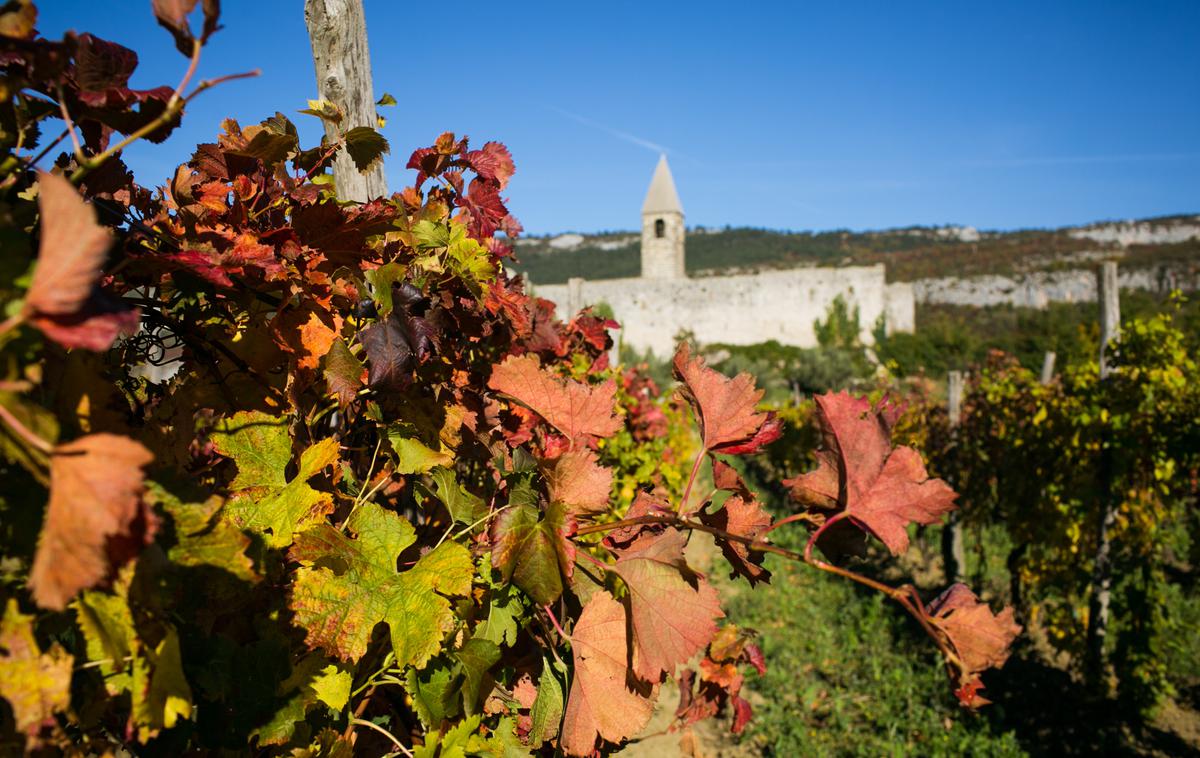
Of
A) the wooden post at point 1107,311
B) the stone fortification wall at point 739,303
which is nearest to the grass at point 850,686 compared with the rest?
the wooden post at point 1107,311

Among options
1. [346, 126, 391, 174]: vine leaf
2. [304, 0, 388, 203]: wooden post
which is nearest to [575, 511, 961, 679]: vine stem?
[346, 126, 391, 174]: vine leaf

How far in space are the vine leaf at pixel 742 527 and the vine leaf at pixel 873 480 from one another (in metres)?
0.09

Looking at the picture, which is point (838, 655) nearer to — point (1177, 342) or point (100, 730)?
point (1177, 342)

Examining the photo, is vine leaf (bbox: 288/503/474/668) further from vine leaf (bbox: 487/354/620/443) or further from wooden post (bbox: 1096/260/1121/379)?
wooden post (bbox: 1096/260/1121/379)

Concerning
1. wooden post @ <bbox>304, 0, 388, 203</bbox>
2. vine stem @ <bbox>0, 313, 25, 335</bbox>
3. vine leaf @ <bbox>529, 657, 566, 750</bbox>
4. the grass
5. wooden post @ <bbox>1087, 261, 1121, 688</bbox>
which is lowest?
the grass

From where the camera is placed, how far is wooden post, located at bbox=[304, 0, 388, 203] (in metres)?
1.36

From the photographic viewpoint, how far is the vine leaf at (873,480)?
68 centimetres

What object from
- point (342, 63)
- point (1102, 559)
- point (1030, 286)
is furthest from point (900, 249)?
point (342, 63)

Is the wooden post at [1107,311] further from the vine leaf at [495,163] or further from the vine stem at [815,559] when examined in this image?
the vine stem at [815,559]

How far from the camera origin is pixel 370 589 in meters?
0.78

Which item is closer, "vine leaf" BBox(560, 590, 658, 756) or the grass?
"vine leaf" BBox(560, 590, 658, 756)

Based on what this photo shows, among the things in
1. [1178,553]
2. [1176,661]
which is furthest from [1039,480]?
[1178,553]

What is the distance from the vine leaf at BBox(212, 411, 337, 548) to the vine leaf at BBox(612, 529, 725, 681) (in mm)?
362

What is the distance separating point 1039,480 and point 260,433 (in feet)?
22.6
